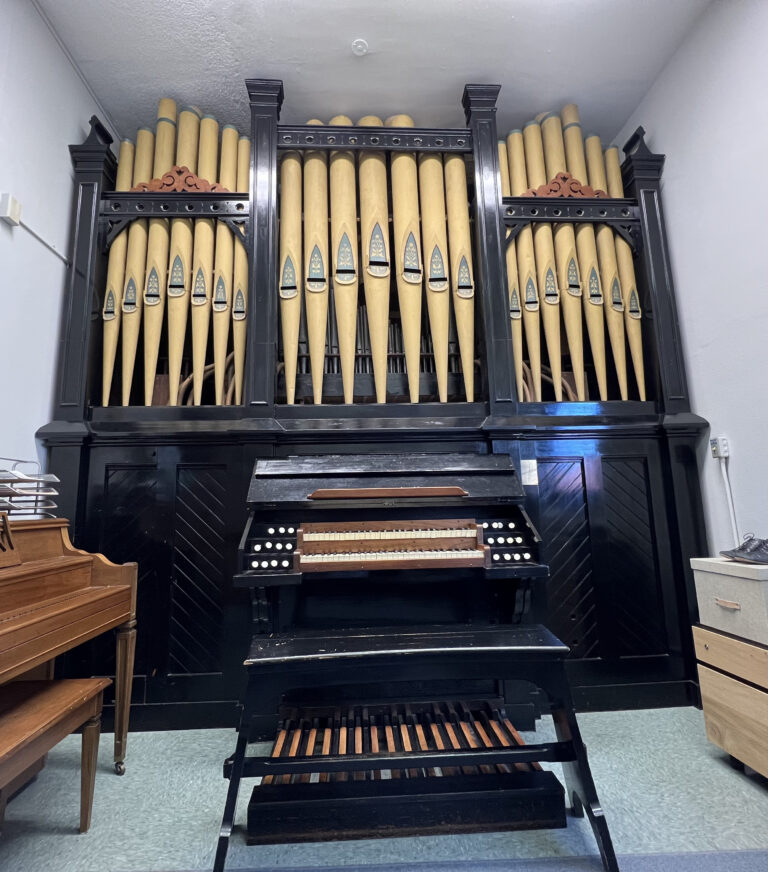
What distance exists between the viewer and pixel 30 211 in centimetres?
266

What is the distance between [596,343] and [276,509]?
6.83 feet

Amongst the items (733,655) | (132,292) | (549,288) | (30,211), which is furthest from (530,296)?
(30,211)

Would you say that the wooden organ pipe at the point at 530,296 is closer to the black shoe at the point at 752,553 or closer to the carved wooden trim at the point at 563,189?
the carved wooden trim at the point at 563,189

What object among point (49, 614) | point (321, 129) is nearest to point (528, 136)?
point (321, 129)

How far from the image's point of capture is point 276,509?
2.25 m

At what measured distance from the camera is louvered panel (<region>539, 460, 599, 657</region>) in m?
2.73

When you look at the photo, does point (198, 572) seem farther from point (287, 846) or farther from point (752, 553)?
point (752, 553)

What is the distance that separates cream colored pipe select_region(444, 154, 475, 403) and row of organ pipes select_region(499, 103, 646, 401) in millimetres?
254

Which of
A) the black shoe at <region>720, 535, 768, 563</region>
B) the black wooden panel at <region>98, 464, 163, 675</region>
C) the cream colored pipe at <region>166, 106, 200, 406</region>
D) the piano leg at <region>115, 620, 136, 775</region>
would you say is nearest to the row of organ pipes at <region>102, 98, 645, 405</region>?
the cream colored pipe at <region>166, 106, 200, 406</region>

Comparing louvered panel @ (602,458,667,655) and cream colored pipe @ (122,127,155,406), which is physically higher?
cream colored pipe @ (122,127,155,406)

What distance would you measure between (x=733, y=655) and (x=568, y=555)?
2.92ft

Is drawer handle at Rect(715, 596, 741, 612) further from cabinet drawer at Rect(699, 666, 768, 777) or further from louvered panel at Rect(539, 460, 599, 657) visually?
louvered panel at Rect(539, 460, 599, 657)

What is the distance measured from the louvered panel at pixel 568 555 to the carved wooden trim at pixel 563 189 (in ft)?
5.52

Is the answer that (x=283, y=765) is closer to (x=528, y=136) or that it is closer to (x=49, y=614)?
(x=49, y=614)
